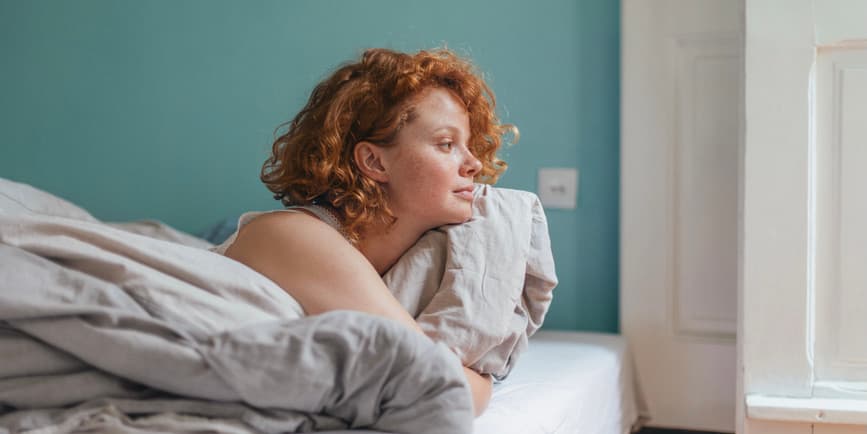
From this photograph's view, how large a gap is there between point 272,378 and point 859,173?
1.16 metres

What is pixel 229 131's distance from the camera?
7.33 feet

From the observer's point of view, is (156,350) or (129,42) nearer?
(156,350)

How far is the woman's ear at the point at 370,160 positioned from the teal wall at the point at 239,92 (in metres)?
0.78

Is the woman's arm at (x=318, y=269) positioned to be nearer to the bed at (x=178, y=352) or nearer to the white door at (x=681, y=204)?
the bed at (x=178, y=352)

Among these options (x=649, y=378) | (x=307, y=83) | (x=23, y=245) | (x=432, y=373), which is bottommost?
(x=649, y=378)

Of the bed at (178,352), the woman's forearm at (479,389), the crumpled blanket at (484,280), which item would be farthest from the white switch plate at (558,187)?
the bed at (178,352)

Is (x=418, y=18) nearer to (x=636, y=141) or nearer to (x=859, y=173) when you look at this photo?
(x=636, y=141)

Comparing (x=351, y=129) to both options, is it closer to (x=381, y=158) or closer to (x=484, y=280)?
(x=381, y=158)

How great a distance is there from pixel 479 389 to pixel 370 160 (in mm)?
357

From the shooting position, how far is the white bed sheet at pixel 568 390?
3.56 feet

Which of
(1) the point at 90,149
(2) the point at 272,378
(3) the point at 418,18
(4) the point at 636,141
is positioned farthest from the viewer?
(1) the point at 90,149

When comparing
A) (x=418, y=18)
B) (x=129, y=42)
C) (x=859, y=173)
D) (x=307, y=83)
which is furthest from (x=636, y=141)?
(x=129, y=42)

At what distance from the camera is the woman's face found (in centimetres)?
118

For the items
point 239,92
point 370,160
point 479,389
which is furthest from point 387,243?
point 239,92
